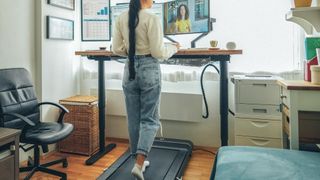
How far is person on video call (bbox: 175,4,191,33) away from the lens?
8.88 feet

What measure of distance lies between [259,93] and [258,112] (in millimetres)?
176

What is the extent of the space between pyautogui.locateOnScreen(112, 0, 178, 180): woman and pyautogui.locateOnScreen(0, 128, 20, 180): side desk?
0.80 metres

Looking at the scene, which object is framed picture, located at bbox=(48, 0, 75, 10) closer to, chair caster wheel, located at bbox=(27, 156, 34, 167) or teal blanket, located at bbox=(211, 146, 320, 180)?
chair caster wheel, located at bbox=(27, 156, 34, 167)

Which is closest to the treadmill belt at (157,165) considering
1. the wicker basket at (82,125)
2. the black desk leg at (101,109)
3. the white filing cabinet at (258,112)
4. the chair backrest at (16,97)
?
the black desk leg at (101,109)

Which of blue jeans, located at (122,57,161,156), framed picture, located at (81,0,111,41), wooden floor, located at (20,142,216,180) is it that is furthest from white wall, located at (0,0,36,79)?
blue jeans, located at (122,57,161,156)

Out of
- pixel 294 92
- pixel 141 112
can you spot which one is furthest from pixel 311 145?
pixel 141 112

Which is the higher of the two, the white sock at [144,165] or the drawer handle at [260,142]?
the drawer handle at [260,142]

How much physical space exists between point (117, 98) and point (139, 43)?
1.34m

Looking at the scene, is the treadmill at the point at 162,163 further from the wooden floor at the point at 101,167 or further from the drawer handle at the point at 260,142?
the drawer handle at the point at 260,142

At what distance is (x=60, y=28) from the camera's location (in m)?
2.98

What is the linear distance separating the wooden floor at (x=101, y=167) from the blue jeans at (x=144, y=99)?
22.3 inches

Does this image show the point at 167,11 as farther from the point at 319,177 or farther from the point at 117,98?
the point at 319,177

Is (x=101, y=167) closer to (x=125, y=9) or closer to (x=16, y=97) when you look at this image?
(x=16, y=97)

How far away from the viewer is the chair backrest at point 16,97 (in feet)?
7.26
